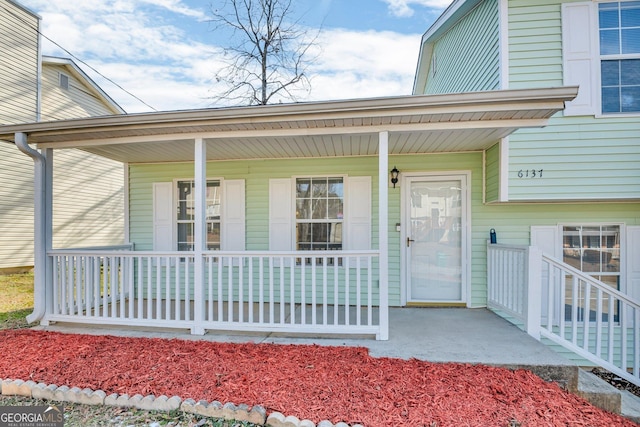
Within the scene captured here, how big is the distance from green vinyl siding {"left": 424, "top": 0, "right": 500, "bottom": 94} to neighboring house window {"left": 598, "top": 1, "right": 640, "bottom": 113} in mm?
1329

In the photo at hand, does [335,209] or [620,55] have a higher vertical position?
[620,55]

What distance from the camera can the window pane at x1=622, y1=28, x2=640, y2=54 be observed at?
4395 millimetres

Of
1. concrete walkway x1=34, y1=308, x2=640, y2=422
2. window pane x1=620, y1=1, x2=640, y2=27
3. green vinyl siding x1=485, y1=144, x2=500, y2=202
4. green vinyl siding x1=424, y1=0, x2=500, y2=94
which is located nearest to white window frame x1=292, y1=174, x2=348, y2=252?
concrete walkway x1=34, y1=308, x2=640, y2=422

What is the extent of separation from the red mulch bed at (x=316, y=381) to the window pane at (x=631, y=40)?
463cm

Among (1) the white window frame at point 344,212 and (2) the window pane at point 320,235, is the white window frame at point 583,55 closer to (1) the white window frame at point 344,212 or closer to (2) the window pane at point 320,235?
(1) the white window frame at point 344,212

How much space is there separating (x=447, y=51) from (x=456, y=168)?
3371mm

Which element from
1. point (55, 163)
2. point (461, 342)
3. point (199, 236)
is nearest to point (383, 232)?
point (461, 342)

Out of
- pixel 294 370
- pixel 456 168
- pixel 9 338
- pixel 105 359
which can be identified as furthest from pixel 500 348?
pixel 9 338

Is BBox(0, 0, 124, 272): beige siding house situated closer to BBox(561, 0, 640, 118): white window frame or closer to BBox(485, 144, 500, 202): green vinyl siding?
BBox(485, 144, 500, 202): green vinyl siding

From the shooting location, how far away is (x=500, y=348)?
3.31 m

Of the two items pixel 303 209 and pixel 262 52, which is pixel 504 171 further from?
pixel 262 52

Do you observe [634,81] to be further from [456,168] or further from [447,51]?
[447,51]

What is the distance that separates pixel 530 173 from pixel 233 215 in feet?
15.1

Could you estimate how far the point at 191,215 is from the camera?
5840mm
